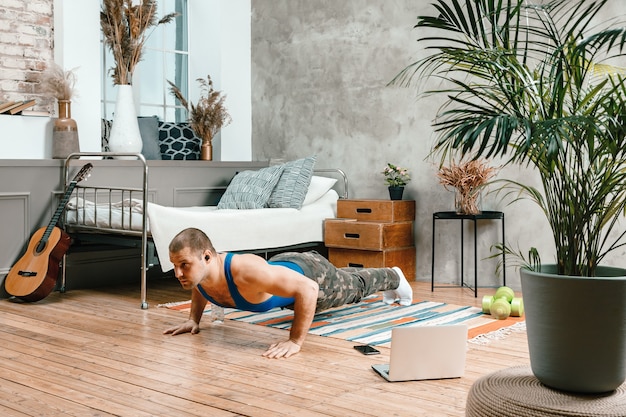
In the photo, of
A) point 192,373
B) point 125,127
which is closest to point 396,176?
point 125,127

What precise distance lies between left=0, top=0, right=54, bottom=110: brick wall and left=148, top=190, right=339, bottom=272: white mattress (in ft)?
4.31

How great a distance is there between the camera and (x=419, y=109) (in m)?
5.38

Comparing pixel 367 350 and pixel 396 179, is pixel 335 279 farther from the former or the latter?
pixel 396 179

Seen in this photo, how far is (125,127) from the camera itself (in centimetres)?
530

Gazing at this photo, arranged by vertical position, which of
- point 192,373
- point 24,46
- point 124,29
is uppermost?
point 124,29

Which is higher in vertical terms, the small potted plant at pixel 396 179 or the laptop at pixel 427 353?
the small potted plant at pixel 396 179

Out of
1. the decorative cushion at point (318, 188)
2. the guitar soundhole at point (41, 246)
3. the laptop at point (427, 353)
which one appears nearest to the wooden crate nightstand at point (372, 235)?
the decorative cushion at point (318, 188)

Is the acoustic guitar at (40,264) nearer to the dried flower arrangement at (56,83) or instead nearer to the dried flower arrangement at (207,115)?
the dried flower arrangement at (56,83)

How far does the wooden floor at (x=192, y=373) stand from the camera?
2.39 meters

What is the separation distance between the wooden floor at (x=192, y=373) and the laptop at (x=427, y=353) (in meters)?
0.05

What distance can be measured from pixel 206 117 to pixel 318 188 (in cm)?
113

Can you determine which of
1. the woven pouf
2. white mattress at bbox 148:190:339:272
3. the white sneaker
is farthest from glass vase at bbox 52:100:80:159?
the woven pouf

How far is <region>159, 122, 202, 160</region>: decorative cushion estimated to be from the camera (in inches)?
235

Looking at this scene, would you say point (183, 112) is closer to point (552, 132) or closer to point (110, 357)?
point (110, 357)
